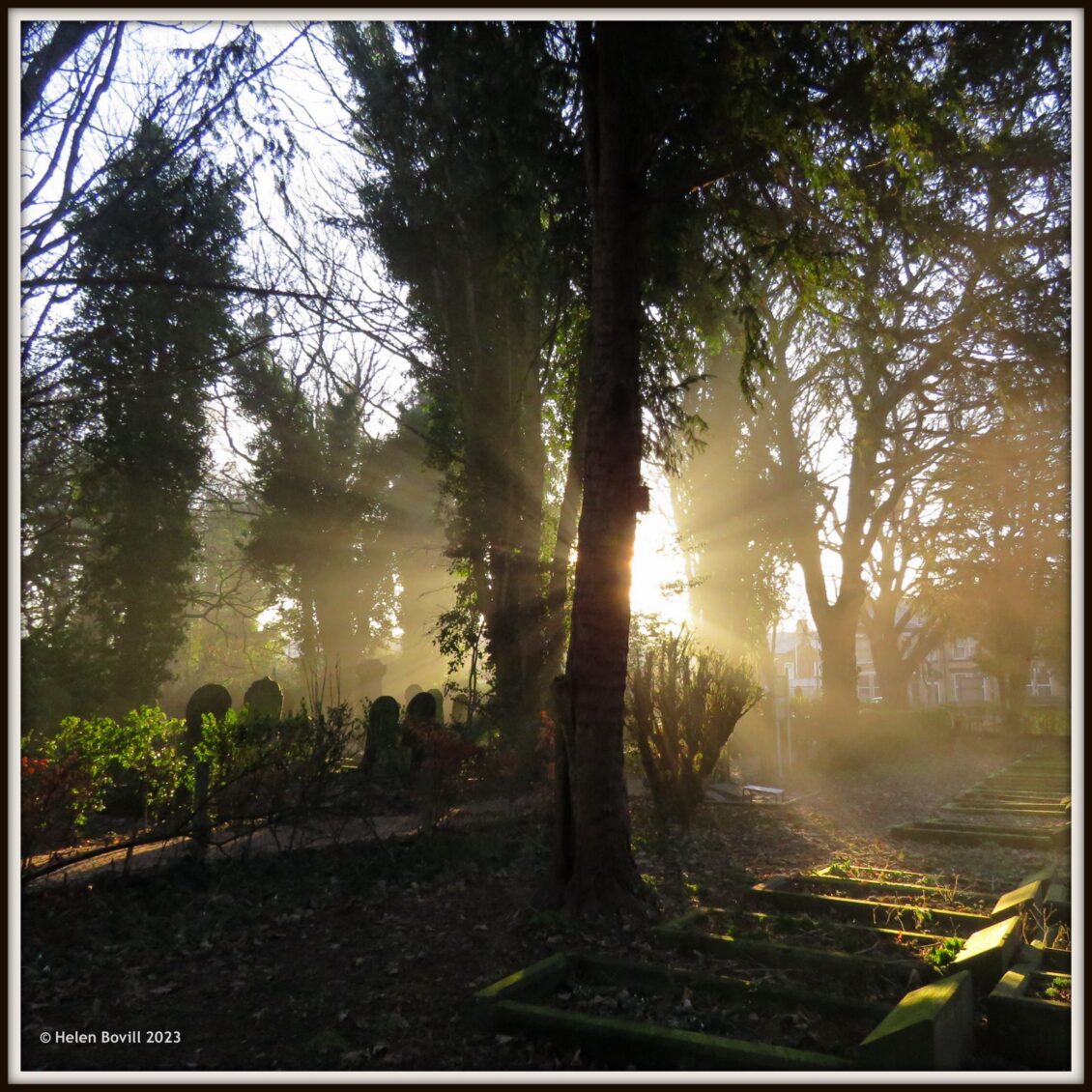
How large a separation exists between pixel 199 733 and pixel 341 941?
27.2 feet

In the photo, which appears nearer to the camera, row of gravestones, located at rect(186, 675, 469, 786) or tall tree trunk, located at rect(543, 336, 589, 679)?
row of gravestones, located at rect(186, 675, 469, 786)

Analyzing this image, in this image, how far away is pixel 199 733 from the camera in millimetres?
13547

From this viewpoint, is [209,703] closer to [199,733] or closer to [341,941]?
[199,733]

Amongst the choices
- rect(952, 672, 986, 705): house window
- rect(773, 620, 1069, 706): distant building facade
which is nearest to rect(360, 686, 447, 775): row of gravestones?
rect(773, 620, 1069, 706): distant building facade

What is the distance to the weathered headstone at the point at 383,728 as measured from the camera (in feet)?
41.2

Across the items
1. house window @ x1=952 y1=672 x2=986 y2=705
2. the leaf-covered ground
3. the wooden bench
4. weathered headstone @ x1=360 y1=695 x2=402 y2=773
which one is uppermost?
weathered headstone @ x1=360 y1=695 x2=402 y2=773

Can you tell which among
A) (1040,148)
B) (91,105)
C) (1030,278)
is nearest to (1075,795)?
(1040,148)

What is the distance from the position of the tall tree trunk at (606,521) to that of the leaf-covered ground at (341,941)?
509 mm

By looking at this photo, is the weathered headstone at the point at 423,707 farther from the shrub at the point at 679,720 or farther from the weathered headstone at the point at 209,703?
the shrub at the point at 679,720

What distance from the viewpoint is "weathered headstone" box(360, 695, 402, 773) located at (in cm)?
1256

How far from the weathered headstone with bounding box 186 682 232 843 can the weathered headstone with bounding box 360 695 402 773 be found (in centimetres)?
208

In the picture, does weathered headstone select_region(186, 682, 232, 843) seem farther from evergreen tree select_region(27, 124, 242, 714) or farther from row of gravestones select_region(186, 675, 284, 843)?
evergreen tree select_region(27, 124, 242, 714)

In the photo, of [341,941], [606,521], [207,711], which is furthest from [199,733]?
[606,521]

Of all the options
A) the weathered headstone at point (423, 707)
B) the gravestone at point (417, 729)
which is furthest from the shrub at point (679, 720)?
the weathered headstone at point (423, 707)
